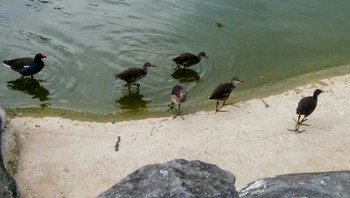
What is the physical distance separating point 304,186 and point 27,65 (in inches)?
325

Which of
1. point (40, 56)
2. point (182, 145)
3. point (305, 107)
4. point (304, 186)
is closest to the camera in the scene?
point (304, 186)

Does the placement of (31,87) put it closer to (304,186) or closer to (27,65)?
(27,65)

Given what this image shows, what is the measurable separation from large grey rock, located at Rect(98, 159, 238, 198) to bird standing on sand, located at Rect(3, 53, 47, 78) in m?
6.96

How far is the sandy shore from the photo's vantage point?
358 inches

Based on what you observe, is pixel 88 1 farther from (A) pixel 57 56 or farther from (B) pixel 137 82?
(B) pixel 137 82

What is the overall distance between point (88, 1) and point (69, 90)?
5010 millimetres

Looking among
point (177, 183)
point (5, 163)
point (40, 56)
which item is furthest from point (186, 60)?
point (177, 183)

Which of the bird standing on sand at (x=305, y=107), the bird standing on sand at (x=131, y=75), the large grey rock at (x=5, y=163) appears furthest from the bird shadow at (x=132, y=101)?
the bird standing on sand at (x=305, y=107)

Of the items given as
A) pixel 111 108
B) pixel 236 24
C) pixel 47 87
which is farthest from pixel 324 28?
pixel 47 87

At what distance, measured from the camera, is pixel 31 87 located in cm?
1274

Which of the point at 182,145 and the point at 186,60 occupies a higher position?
the point at 186,60

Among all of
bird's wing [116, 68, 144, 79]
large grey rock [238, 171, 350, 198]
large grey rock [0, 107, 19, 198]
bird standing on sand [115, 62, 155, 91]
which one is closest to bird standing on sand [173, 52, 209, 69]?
bird standing on sand [115, 62, 155, 91]

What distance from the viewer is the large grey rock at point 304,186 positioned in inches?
265

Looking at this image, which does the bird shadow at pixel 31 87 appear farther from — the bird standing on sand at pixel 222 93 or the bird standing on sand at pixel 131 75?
the bird standing on sand at pixel 222 93
